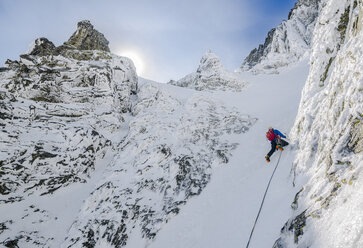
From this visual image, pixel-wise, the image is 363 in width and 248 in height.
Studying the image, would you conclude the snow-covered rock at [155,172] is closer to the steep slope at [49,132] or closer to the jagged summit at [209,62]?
the steep slope at [49,132]

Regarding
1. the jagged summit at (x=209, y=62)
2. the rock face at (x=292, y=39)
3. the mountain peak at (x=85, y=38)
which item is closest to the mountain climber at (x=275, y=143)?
the jagged summit at (x=209, y=62)

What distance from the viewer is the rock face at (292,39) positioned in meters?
53.3

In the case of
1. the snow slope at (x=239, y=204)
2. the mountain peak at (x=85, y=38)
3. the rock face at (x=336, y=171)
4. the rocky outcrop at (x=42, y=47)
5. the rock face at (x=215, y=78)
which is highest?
the mountain peak at (x=85, y=38)

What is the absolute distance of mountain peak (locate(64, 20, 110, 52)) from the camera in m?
43.0

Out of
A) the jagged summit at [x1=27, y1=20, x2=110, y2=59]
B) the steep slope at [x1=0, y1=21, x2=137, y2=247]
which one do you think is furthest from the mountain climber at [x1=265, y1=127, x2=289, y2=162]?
the jagged summit at [x1=27, y1=20, x2=110, y2=59]

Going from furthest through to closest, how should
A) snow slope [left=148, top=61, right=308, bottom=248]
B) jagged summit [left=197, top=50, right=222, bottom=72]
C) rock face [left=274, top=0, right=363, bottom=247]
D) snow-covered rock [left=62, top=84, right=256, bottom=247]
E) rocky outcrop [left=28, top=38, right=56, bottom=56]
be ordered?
1. jagged summit [left=197, top=50, right=222, bottom=72]
2. rocky outcrop [left=28, top=38, right=56, bottom=56]
3. snow-covered rock [left=62, top=84, right=256, bottom=247]
4. snow slope [left=148, top=61, right=308, bottom=248]
5. rock face [left=274, top=0, right=363, bottom=247]

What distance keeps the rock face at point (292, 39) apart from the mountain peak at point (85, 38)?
1618 inches

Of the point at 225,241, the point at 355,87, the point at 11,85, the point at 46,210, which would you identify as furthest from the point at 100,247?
the point at 11,85

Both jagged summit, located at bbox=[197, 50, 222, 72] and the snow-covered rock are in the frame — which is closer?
the snow-covered rock

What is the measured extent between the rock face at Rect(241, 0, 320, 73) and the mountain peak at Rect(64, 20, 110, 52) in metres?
41.1

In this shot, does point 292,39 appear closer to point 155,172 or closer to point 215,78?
point 215,78

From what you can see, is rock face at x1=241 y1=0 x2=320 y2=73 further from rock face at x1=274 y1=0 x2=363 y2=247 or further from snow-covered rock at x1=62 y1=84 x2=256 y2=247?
rock face at x1=274 y1=0 x2=363 y2=247

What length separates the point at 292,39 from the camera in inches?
2387

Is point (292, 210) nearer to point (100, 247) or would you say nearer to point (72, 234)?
point (100, 247)
